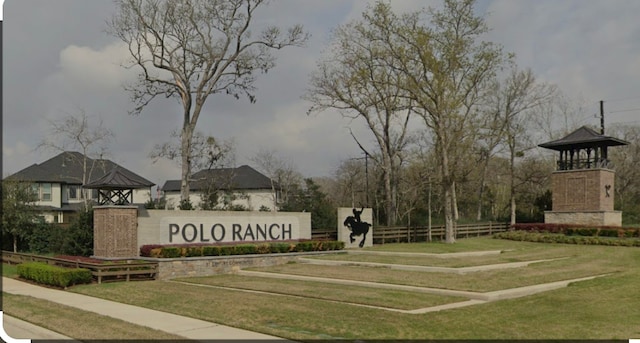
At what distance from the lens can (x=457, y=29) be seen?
35.5 metres

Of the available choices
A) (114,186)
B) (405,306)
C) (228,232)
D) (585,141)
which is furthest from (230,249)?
(585,141)

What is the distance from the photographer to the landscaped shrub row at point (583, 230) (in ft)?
112

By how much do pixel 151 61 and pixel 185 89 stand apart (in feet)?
8.40

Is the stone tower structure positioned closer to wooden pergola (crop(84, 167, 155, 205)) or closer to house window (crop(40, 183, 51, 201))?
wooden pergola (crop(84, 167, 155, 205))

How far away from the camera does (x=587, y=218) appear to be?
40250 mm

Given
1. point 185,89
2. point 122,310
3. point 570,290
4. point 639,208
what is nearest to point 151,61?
point 185,89

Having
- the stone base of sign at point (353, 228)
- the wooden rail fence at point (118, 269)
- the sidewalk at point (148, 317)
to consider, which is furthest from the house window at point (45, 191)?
the sidewalk at point (148, 317)

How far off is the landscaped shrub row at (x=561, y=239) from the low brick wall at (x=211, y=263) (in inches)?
705

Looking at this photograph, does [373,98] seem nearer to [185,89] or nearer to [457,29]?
[457,29]

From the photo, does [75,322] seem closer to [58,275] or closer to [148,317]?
[148,317]

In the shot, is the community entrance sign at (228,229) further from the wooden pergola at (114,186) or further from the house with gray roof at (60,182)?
the house with gray roof at (60,182)

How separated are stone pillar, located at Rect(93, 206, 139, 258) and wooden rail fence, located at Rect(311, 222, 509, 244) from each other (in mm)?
9855

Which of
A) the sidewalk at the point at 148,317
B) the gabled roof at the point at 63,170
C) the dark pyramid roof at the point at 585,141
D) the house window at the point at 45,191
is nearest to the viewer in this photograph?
the sidewalk at the point at 148,317

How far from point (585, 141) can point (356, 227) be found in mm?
19738
